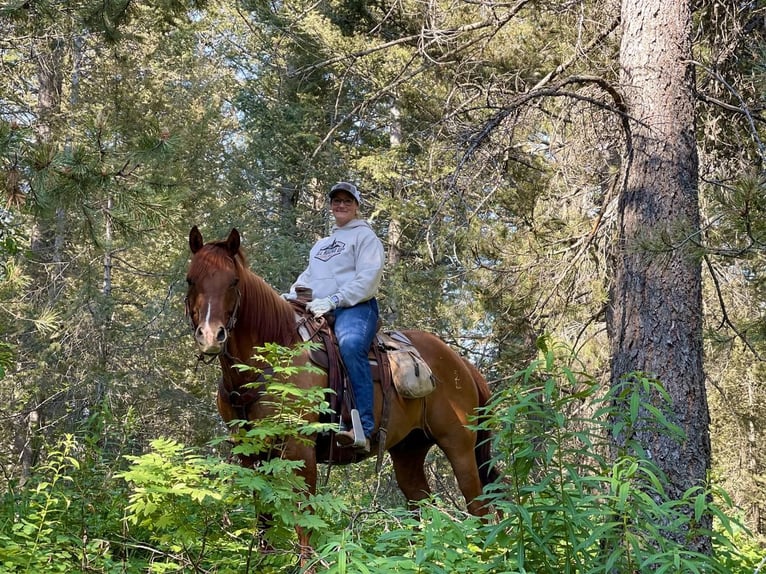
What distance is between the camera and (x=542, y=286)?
774cm

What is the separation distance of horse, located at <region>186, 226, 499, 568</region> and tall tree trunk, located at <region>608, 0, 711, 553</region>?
4.39ft

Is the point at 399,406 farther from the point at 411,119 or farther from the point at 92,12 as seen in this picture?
the point at 411,119

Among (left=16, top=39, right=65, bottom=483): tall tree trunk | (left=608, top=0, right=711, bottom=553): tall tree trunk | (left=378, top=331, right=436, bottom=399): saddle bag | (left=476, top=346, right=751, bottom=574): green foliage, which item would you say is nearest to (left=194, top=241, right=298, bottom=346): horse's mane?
(left=378, top=331, right=436, bottom=399): saddle bag

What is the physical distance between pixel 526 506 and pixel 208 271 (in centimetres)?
267

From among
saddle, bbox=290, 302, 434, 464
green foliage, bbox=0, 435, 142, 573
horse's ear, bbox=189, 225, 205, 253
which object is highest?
horse's ear, bbox=189, 225, 205, 253

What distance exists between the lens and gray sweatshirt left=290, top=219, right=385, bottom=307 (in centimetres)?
543

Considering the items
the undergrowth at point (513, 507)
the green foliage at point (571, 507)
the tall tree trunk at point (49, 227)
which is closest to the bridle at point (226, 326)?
the undergrowth at point (513, 507)

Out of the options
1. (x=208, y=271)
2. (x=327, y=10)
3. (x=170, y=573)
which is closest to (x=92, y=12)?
(x=208, y=271)

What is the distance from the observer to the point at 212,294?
445 centimetres

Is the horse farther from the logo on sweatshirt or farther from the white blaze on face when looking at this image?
the logo on sweatshirt

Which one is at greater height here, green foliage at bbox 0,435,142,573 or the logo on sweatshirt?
the logo on sweatshirt

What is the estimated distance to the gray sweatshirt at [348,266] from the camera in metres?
5.43

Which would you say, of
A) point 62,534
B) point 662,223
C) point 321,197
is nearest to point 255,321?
point 62,534

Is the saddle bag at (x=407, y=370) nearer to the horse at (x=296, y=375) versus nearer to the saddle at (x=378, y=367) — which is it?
the saddle at (x=378, y=367)
